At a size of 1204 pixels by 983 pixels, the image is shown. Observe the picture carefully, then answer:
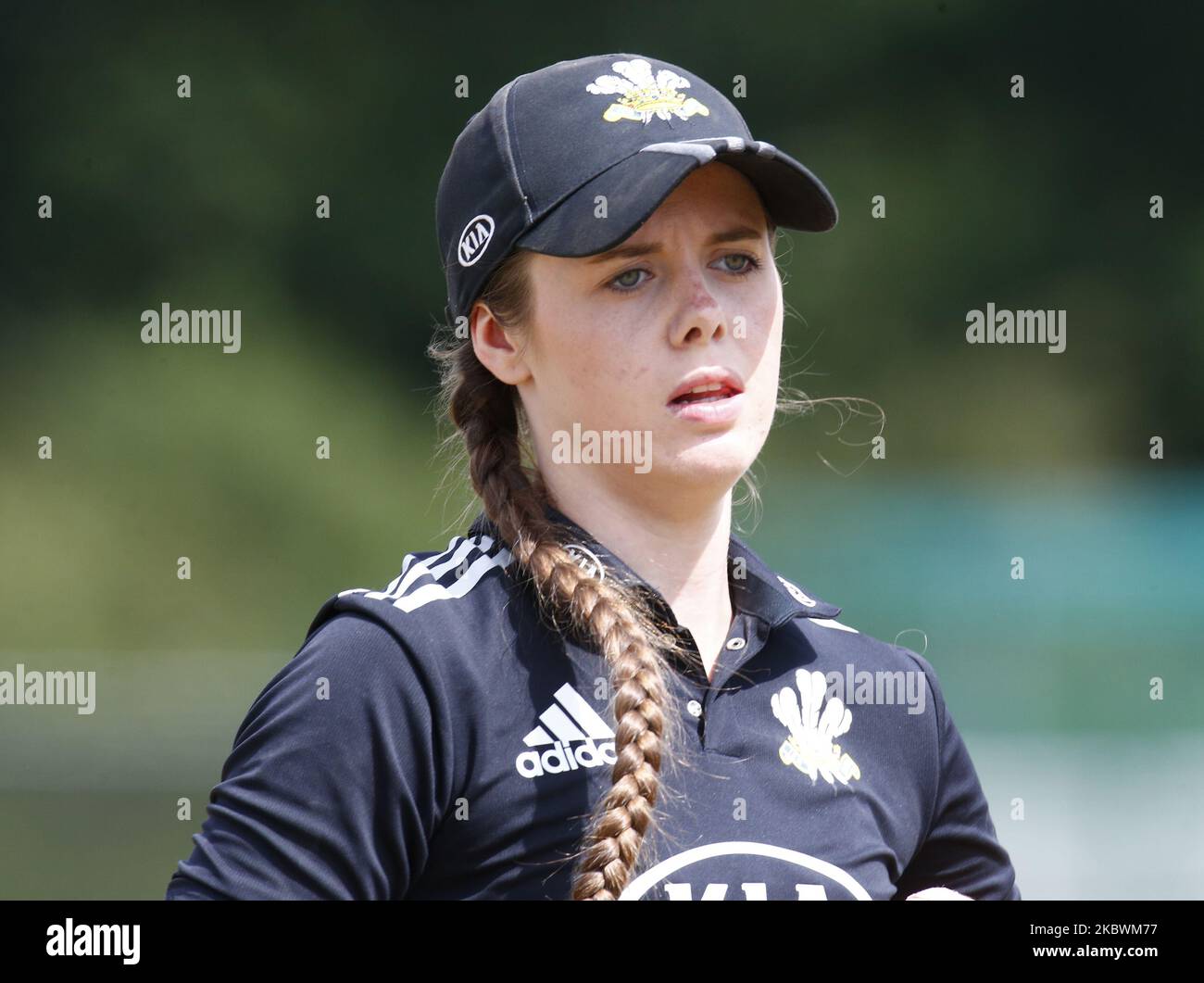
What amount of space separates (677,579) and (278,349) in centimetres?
510

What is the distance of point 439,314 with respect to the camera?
248 inches

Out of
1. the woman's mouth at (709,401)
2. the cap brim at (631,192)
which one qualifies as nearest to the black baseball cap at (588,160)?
the cap brim at (631,192)

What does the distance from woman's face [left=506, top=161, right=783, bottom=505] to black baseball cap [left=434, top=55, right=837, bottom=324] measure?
39mm

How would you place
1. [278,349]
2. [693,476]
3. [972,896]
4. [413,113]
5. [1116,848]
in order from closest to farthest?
[693,476]
[972,896]
[1116,848]
[278,349]
[413,113]

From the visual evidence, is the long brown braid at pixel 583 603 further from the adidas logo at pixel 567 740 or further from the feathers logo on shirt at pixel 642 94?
the feathers logo on shirt at pixel 642 94

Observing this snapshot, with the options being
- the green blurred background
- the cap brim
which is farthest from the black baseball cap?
the green blurred background

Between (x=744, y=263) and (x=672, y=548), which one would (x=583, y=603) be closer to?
(x=672, y=548)

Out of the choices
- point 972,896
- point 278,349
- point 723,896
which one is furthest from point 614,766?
point 278,349

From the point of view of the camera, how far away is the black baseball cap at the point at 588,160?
1.32 m

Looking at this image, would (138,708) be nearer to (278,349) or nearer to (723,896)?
(278,349)

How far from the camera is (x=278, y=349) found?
A: 6.29m

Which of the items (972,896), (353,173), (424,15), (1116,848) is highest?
(424,15)

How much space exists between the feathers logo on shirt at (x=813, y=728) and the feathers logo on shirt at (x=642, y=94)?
0.54 meters

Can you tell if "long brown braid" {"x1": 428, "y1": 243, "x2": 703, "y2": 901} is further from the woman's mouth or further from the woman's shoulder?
the woman's mouth
